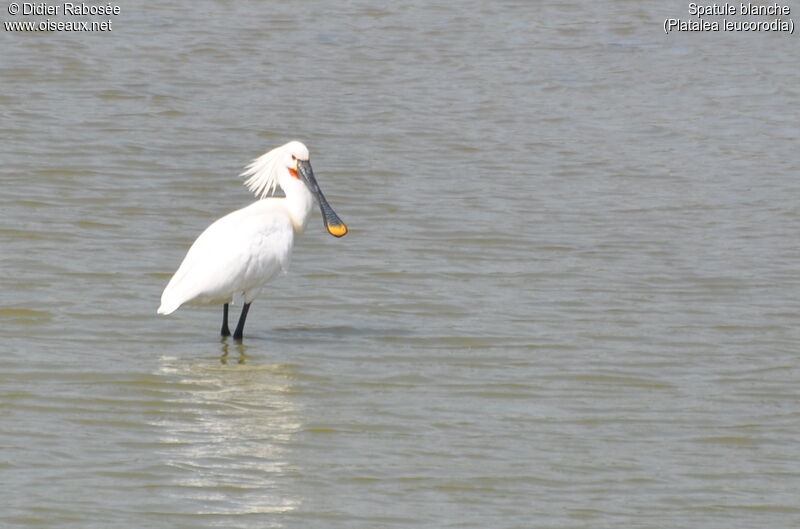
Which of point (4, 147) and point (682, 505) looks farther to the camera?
point (4, 147)

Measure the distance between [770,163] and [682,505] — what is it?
7.03 meters

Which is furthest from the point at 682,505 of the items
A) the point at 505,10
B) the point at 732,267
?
the point at 505,10

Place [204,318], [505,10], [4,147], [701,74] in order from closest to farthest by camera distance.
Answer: [204,318] → [4,147] → [701,74] → [505,10]

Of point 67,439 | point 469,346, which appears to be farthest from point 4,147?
point 67,439

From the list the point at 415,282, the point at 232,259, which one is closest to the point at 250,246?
the point at 232,259

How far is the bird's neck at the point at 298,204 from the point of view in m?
8.94

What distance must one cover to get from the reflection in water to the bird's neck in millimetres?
847

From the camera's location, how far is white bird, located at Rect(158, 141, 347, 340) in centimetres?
835

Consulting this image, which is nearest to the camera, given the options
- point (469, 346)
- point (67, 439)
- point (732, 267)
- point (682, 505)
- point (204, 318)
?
point (682, 505)

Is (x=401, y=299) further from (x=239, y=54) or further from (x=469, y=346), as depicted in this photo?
(x=239, y=54)

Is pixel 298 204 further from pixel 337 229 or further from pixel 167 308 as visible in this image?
pixel 167 308

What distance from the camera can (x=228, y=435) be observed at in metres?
6.83

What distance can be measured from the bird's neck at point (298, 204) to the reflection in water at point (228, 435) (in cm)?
85

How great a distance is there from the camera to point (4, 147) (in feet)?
40.2
